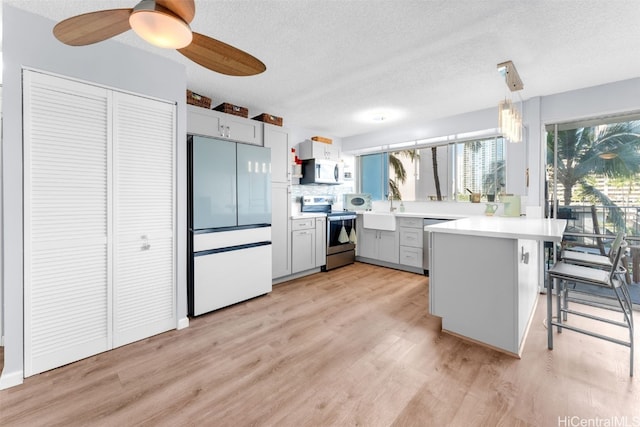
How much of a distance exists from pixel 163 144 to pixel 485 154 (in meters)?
4.20

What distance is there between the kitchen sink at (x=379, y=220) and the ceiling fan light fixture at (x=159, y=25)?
3.70 meters

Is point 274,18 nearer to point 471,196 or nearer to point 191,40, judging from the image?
point 191,40

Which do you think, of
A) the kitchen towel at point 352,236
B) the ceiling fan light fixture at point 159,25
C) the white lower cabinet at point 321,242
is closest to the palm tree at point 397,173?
the kitchen towel at point 352,236

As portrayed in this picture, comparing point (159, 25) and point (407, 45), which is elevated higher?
point (407, 45)

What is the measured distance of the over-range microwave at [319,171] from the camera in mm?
4527

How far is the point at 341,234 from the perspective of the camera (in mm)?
4637

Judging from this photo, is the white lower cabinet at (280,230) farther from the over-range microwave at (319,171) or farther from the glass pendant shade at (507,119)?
the glass pendant shade at (507,119)

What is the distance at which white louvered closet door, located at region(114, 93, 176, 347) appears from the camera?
7.15 feet

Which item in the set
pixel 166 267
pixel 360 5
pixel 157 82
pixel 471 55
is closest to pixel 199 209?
pixel 166 267

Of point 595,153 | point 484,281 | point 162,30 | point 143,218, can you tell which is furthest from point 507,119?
point 143,218

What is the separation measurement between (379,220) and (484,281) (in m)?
2.48

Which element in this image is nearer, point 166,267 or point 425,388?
point 425,388

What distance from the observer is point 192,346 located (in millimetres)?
2211

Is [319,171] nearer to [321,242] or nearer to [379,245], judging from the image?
[321,242]
